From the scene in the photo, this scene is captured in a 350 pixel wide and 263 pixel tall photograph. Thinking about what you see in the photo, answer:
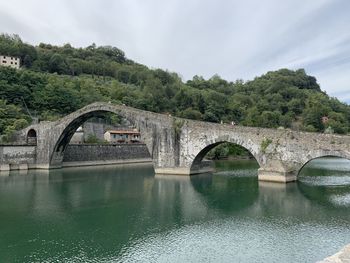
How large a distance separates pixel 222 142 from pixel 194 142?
87.5 inches

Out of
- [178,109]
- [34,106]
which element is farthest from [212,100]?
[34,106]

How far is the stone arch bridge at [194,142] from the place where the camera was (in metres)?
22.7

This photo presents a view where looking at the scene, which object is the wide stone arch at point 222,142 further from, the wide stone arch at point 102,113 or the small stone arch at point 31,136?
the small stone arch at point 31,136

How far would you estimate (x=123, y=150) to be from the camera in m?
45.1

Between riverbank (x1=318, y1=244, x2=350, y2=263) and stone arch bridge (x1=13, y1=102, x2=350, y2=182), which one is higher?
stone arch bridge (x1=13, y1=102, x2=350, y2=182)

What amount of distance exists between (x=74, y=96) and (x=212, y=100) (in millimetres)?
28512

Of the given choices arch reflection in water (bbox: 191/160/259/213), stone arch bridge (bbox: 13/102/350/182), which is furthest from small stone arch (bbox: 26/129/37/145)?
arch reflection in water (bbox: 191/160/259/213)

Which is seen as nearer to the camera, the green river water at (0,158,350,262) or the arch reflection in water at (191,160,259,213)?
the green river water at (0,158,350,262)

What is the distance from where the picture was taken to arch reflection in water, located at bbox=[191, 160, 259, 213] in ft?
61.7

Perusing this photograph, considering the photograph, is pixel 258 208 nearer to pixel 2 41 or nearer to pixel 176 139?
pixel 176 139

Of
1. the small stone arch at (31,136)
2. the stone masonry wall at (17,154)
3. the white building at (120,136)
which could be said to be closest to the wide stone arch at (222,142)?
the stone masonry wall at (17,154)

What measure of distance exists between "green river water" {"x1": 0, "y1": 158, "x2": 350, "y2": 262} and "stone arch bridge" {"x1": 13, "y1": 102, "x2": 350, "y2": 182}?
189 cm

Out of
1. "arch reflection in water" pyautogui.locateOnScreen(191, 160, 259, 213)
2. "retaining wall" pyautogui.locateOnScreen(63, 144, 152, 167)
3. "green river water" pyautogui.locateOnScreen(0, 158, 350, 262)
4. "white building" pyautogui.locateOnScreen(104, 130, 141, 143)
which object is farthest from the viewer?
"white building" pyautogui.locateOnScreen(104, 130, 141, 143)

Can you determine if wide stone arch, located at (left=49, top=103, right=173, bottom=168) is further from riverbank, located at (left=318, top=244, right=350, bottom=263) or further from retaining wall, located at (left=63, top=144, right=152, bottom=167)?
riverbank, located at (left=318, top=244, right=350, bottom=263)
